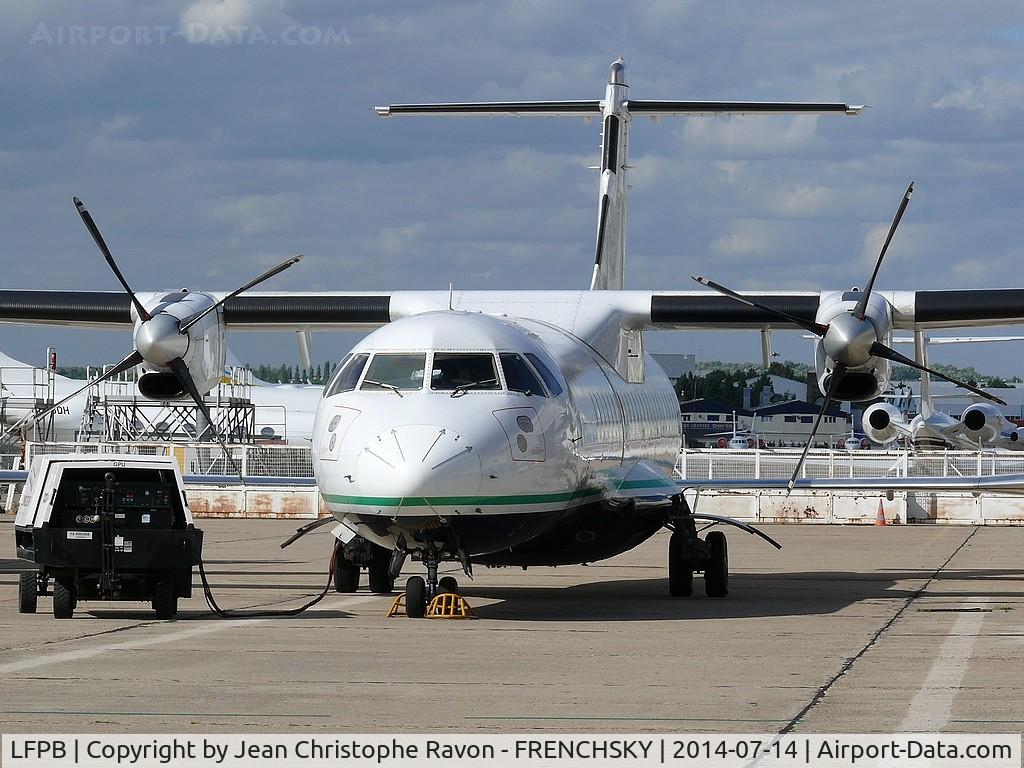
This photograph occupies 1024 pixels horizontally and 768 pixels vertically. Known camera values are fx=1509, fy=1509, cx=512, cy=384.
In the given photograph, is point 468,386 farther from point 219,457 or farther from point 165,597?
point 219,457

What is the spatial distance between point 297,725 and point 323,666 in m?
2.27

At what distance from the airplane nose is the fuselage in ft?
0.04

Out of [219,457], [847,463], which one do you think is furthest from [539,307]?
[219,457]

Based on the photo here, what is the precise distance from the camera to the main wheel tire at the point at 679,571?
15.2 m

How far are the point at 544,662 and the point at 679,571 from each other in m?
5.86

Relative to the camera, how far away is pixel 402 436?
460 inches

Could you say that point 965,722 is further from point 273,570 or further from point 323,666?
point 273,570

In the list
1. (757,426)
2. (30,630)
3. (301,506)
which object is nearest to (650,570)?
(30,630)

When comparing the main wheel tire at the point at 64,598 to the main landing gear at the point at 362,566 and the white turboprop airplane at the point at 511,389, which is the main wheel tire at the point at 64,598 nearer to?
the white turboprop airplane at the point at 511,389

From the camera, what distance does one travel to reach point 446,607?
1251cm

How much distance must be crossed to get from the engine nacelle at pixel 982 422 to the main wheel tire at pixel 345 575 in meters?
38.0

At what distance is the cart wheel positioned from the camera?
40.8ft

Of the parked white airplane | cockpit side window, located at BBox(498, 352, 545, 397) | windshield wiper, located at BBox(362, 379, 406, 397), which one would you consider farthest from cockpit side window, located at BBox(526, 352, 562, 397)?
the parked white airplane
